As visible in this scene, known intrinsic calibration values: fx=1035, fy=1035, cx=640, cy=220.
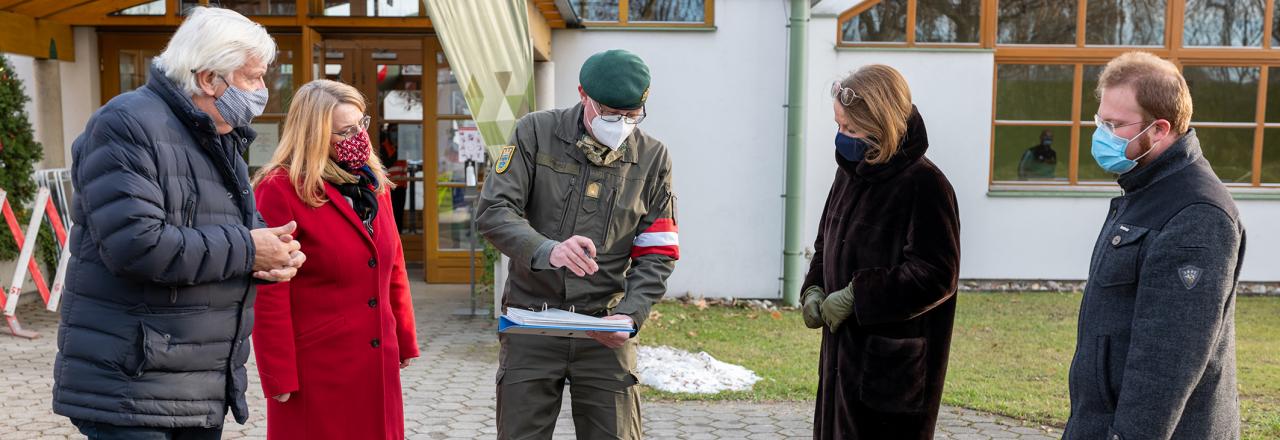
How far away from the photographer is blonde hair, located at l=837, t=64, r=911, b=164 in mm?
3365

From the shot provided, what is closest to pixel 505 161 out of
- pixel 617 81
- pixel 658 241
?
pixel 617 81

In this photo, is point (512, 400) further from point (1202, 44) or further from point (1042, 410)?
point (1202, 44)

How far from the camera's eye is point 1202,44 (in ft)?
36.1

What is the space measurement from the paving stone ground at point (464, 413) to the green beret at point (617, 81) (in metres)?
2.64

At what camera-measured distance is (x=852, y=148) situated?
3.44 m

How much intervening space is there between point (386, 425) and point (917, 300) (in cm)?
177

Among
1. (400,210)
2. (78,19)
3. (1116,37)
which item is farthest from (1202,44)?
(78,19)

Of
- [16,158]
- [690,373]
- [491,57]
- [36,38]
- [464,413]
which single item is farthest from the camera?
[36,38]

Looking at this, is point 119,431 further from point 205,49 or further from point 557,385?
point 557,385

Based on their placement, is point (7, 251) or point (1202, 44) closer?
point (7, 251)

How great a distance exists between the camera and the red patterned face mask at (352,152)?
336 centimetres

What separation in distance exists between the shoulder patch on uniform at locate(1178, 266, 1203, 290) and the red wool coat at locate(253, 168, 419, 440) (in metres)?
2.31

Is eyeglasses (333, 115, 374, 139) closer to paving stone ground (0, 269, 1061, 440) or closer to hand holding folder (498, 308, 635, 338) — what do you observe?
hand holding folder (498, 308, 635, 338)

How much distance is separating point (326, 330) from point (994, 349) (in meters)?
6.12
